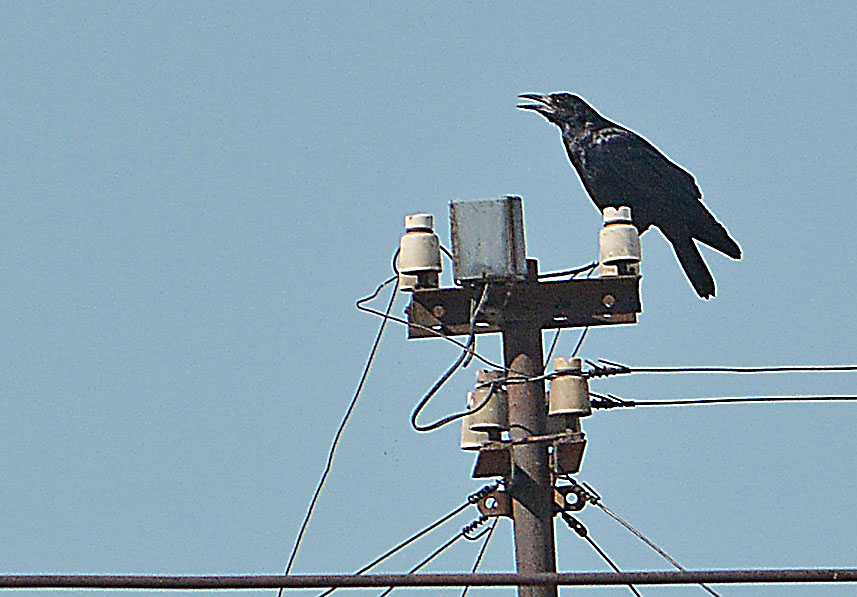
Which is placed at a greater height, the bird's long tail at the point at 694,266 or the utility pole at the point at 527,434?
the bird's long tail at the point at 694,266

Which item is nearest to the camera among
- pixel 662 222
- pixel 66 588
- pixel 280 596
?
pixel 66 588

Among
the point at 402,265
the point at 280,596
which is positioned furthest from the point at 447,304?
the point at 280,596

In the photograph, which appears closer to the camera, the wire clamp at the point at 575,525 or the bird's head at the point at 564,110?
the wire clamp at the point at 575,525

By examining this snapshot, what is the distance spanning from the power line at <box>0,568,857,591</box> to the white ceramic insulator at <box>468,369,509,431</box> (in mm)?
2719

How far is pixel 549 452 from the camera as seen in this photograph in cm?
714

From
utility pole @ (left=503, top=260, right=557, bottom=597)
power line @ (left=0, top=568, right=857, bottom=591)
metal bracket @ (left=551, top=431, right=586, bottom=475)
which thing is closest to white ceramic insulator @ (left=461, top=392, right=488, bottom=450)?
utility pole @ (left=503, top=260, right=557, bottom=597)

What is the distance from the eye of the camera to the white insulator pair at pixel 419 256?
23.0 feet

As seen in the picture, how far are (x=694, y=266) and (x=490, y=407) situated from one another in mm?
3049

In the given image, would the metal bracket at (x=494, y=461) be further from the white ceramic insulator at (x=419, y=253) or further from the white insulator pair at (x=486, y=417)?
the white ceramic insulator at (x=419, y=253)

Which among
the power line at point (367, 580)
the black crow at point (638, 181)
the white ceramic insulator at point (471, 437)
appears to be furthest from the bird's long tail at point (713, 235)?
the power line at point (367, 580)

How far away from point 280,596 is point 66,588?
279cm

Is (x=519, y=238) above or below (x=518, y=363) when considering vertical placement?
above

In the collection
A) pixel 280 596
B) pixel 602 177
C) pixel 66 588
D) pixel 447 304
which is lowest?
pixel 280 596

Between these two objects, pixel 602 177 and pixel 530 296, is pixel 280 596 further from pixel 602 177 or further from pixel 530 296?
pixel 602 177
